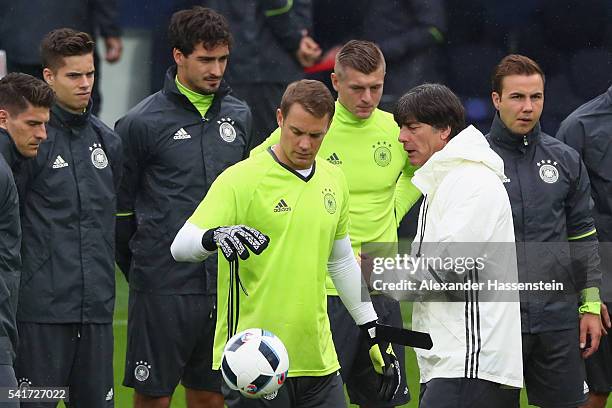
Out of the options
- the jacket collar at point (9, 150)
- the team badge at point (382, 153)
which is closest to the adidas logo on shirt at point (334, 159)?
the team badge at point (382, 153)

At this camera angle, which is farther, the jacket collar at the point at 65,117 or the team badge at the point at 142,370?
the team badge at the point at 142,370

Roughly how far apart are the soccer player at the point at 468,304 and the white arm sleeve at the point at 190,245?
3.26ft

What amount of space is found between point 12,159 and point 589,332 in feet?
10.5

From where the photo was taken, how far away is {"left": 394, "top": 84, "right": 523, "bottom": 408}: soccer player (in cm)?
674

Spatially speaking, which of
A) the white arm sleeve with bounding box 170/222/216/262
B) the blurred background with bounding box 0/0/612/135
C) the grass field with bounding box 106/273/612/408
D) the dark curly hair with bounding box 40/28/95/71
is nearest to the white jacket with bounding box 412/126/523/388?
the white arm sleeve with bounding box 170/222/216/262

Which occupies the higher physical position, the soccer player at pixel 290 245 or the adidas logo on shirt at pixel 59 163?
the adidas logo on shirt at pixel 59 163

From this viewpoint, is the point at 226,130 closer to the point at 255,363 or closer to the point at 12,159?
the point at 12,159

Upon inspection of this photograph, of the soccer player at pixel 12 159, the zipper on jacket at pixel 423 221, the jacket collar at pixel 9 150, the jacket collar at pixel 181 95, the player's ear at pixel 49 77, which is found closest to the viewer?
the zipper on jacket at pixel 423 221

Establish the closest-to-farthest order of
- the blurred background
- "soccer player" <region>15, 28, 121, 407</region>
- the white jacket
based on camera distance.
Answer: the white jacket, "soccer player" <region>15, 28, 121, 407</region>, the blurred background

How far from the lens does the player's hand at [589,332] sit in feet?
27.3

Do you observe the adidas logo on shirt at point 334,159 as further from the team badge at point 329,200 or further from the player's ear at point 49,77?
the player's ear at point 49,77

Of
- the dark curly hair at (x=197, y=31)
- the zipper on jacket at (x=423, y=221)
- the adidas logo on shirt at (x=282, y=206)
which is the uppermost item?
the dark curly hair at (x=197, y=31)

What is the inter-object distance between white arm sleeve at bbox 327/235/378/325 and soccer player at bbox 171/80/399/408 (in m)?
0.19

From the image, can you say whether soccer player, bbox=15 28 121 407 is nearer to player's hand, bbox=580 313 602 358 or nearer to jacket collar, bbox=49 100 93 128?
jacket collar, bbox=49 100 93 128
